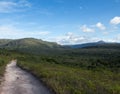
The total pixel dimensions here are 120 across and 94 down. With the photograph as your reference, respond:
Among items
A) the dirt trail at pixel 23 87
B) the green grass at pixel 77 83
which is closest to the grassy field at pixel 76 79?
the green grass at pixel 77 83

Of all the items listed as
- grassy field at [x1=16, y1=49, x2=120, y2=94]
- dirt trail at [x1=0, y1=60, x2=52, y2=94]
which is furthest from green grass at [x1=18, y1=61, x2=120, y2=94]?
dirt trail at [x1=0, y1=60, x2=52, y2=94]

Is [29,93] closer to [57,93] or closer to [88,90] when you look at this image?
[57,93]

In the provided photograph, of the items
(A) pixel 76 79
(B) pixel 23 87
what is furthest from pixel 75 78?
(B) pixel 23 87

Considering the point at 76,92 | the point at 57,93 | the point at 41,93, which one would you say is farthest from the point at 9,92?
the point at 76,92

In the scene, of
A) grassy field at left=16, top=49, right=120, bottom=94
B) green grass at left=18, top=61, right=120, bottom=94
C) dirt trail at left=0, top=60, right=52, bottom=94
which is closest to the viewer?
green grass at left=18, top=61, right=120, bottom=94

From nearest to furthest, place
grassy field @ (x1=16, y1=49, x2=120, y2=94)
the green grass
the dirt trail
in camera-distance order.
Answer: the green grass → grassy field @ (x1=16, y1=49, x2=120, y2=94) → the dirt trail

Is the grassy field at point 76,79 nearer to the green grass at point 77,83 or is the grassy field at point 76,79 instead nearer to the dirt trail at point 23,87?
the green grass at point 77,83

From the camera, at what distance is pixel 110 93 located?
39.5ft

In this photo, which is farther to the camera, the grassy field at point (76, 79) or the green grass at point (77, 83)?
the grassy field at point (76, 79)

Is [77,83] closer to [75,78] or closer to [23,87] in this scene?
[75,78]

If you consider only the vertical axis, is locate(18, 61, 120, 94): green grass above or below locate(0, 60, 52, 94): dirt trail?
above

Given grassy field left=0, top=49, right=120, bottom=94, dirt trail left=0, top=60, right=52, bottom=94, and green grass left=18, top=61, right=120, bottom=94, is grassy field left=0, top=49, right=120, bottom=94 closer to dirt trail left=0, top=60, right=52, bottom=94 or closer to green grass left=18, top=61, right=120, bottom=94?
green grass left=18, top=61, right=120, bottom=94

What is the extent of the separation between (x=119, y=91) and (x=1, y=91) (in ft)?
24.5

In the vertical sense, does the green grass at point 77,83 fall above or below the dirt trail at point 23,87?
above
